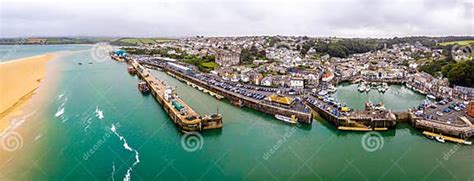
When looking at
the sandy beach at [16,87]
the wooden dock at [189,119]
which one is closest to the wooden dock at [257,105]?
the wooden dock at [189,119]

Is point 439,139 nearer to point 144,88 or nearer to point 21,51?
point 144,88

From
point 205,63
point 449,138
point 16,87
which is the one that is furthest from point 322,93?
point 16,87

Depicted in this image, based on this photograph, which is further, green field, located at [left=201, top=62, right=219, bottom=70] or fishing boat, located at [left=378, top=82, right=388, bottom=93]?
green field, located at [left=201, top=62, right=219, bottom=70]

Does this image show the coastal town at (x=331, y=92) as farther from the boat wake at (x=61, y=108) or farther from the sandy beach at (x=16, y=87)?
the sandy beach at (x=16, y=87)

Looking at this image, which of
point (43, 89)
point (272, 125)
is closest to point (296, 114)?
point (272, 125)

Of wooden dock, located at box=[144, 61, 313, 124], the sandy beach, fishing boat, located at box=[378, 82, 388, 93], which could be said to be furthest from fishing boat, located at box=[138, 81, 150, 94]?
fishing boat, located at box=[378, 82, 388, 93]

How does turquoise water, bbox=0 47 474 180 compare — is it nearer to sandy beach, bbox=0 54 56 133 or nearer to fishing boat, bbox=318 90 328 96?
sandy beach, bbox=0 54 56 133
